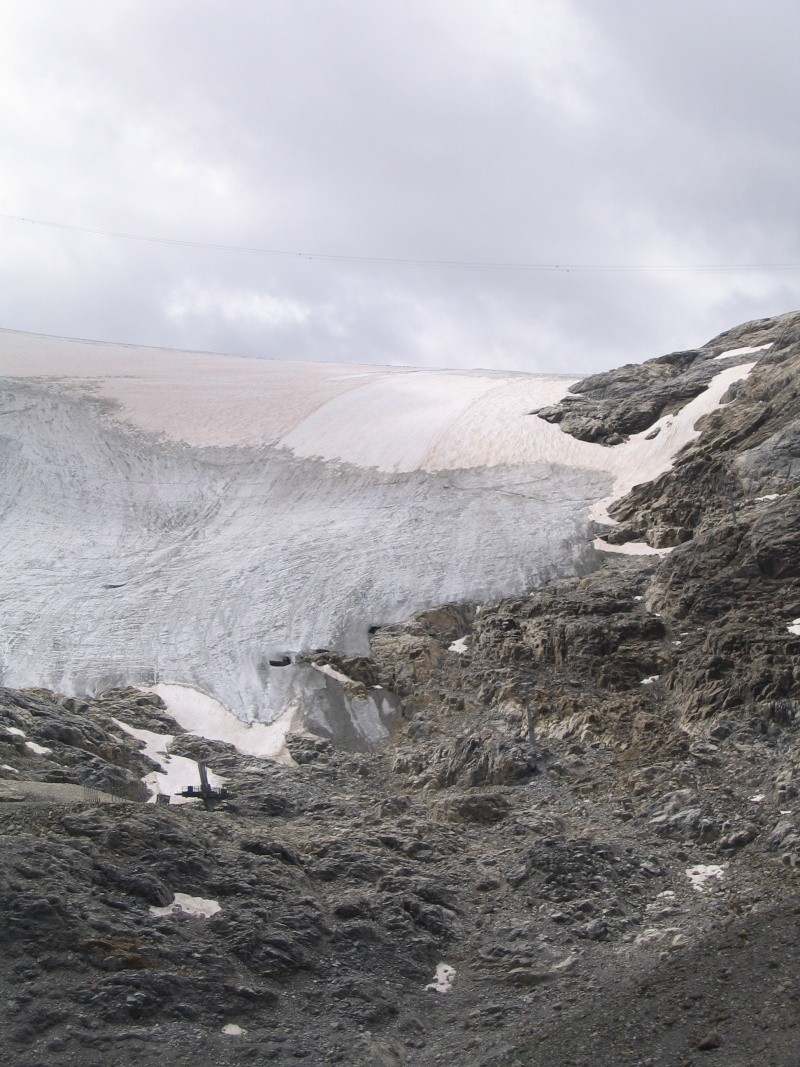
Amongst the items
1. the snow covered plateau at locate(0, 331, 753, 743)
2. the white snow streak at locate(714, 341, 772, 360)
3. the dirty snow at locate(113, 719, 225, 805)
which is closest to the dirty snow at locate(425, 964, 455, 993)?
the dirty snow at locate(113, 719, 225, 805)

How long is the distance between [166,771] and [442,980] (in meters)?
10.5

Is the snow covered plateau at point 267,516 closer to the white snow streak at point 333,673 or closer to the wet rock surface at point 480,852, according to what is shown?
the white snow streak at point 333,673

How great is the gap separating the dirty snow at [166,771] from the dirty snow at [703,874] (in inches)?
405

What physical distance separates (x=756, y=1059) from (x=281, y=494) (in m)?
30.5

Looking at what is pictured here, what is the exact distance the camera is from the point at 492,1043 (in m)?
12.9

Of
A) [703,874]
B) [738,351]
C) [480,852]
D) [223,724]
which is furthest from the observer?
[738,351]

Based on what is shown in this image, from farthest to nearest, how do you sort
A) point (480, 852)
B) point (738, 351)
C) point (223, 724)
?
point (738, 351), point (223, 724), point (480, 852)

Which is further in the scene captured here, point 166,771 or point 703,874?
point 166,771

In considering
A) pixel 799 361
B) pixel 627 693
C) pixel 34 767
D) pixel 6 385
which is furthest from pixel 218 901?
pixel 6 385

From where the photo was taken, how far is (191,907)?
50.4ft

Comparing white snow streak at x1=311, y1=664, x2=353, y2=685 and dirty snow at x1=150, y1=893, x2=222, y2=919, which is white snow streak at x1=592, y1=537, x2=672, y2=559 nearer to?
white snow streak at x1=311, y1=664, x2=353, y2=685

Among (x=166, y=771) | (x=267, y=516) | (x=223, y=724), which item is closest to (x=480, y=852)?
(x=166, y=771)

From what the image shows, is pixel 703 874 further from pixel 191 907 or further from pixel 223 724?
pixel 223 724

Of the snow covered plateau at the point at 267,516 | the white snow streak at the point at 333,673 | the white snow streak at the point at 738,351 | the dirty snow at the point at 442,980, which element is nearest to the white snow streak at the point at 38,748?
the snow covered plateau at the point at 267,516
